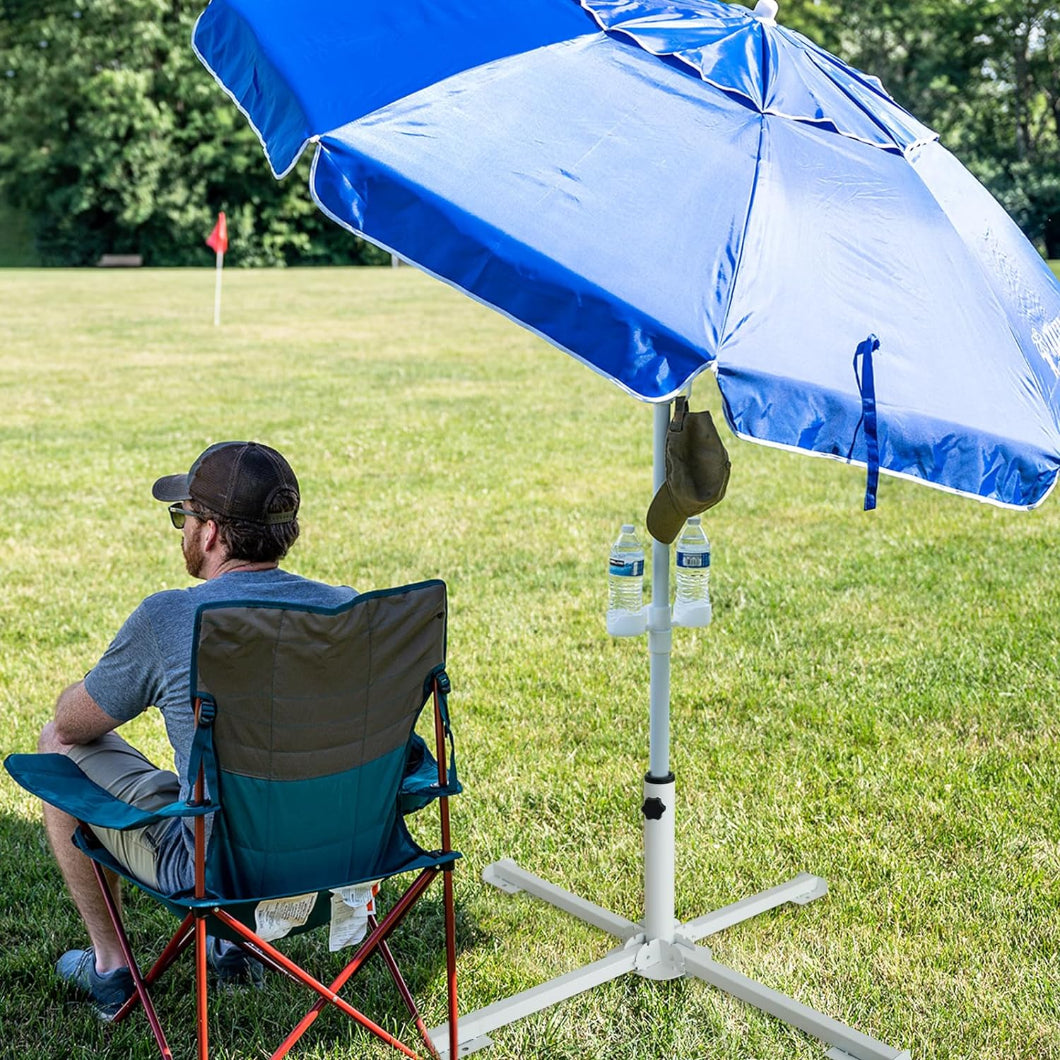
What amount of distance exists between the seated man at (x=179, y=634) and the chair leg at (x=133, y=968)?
0.09m

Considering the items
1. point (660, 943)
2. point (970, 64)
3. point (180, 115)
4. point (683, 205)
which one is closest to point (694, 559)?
point (660, 943)

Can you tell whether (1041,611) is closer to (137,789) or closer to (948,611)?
(948,611)

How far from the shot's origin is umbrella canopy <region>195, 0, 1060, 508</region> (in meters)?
2.31

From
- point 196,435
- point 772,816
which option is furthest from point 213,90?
point 772,816

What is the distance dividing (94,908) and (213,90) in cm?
4931

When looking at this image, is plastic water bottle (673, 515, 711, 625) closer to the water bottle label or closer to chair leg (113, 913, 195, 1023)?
the water bottle label

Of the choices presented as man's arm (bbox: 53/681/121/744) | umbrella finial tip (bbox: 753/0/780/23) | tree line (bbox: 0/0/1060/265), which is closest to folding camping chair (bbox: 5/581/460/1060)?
man's arm (bbox: 53/681/121/744)

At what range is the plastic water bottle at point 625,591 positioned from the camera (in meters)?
3.23

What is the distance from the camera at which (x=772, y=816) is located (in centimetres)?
431

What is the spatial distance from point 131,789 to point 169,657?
388mm

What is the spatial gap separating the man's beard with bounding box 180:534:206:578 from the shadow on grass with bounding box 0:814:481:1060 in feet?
3.42

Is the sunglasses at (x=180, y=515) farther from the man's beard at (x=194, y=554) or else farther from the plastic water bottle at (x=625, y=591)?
the plastic water bottle at (x=625, y=591)

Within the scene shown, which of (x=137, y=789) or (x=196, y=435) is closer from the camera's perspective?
(x=137, y=789)

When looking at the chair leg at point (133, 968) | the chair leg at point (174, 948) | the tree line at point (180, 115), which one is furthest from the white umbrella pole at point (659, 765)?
the tree line at point (180, 115)
